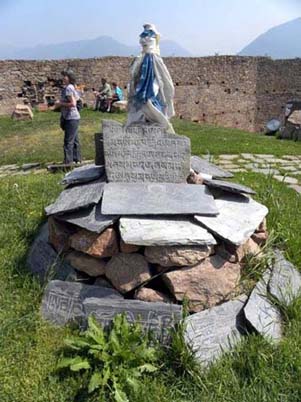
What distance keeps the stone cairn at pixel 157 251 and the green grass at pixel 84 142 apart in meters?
4.52

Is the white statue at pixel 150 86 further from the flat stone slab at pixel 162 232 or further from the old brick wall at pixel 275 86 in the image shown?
the old brick wall at pixel 275 86

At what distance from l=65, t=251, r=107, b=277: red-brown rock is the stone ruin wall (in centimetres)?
1519

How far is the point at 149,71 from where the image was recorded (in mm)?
3438

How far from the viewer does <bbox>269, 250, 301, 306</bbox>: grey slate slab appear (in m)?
3.00

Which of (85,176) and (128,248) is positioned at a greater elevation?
(85,176)

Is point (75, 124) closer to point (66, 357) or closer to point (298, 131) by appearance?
point (66, 357)

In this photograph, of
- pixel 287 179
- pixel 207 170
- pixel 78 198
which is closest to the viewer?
pixel 78 198

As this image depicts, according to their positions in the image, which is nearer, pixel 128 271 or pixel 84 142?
pixel 128 271

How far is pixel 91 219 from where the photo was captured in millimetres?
3094

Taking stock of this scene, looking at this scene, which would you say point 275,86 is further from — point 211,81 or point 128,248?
point 128,248

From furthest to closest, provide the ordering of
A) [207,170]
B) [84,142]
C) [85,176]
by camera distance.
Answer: [84,142]
[207,170]
[85,176]

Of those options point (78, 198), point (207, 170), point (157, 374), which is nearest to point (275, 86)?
point (207, 170)

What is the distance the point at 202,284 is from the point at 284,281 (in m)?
0.63

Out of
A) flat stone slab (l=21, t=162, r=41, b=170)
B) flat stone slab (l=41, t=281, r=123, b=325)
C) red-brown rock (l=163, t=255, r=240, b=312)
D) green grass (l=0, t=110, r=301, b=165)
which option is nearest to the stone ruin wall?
green grass (l=0, t=110, r=301, b=165)
